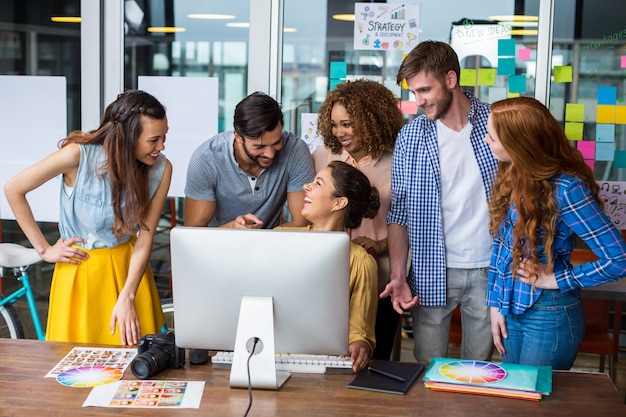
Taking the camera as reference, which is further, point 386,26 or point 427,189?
point 386,26

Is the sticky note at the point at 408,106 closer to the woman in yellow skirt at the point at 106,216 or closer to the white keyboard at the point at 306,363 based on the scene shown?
the woman in yellow skirt at the point at 106,216

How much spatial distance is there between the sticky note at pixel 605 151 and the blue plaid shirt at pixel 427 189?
1.35 m

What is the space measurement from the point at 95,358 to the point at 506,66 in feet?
8.86

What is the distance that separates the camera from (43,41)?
184 inches

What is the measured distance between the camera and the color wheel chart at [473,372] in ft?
7.35

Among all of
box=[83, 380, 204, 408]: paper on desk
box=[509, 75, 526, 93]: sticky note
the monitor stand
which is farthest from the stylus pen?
box=[509, 75, 526, 93]: sticky note

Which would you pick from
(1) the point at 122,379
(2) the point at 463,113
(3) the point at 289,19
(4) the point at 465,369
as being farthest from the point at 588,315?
Answer: (1) the point at 122,379

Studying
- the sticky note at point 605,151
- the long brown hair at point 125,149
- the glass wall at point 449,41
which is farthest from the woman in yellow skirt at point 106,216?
the sticky note at point 605,151

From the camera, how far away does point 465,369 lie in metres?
2.32

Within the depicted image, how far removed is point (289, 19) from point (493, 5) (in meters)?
1.11

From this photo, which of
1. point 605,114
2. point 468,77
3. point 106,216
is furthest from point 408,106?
point 106,216

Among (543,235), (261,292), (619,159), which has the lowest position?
(261,292)

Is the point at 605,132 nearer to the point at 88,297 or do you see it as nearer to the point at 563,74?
the point at 563,74

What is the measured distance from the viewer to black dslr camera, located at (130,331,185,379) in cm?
229
